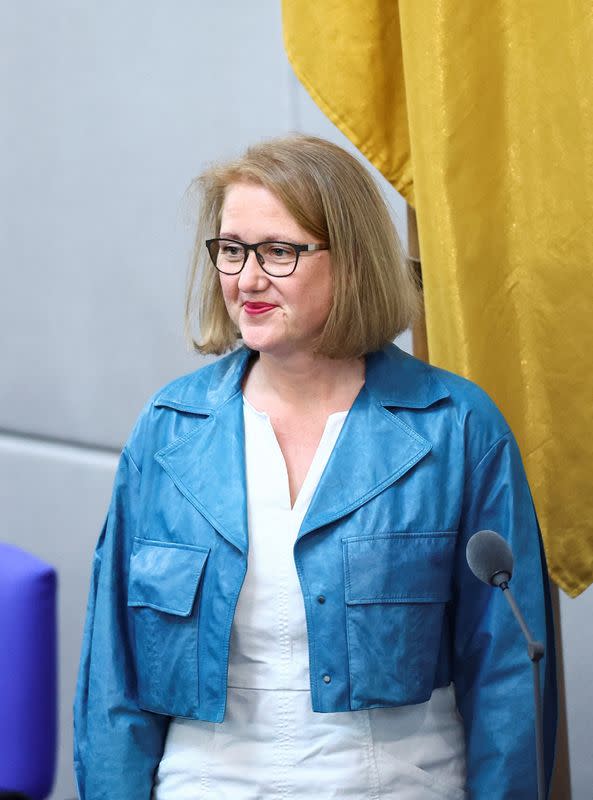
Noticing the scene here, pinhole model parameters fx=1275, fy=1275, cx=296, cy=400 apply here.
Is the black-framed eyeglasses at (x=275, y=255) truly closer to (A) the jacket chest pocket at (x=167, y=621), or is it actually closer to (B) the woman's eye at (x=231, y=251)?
(B) the woman's eye at (x=231, y=251)

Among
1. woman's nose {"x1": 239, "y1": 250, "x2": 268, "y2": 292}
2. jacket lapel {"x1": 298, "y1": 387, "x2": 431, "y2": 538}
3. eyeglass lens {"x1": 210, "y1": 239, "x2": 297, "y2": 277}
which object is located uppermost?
eyeglass lens {"x1": 210, "y1": 239, "x2": 297, "y2": 277}

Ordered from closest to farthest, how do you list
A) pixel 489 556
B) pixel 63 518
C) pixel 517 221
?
pixel 489 556
pixel 517 221
pixel 63 518

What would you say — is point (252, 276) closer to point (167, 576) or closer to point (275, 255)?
point (275, 255)

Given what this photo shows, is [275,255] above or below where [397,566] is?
above

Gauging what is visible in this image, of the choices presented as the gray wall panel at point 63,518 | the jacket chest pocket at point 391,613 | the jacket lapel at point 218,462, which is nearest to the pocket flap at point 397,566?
the jacket chest pocket at point 391,613

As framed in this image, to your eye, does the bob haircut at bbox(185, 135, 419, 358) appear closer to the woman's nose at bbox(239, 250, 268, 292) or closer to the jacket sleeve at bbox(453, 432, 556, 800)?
the woman's nose at bbox(239, 250, 268, 292)

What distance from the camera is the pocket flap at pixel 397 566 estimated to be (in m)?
1.44

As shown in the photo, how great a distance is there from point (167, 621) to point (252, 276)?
16.5 inches

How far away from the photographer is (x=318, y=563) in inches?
56.9

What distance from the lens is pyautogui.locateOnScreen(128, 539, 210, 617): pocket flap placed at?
1486 millimetres

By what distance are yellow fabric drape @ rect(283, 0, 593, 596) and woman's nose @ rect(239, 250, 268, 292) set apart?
1.25 ft

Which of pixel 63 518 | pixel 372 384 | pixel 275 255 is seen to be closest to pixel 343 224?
pixel 275 255

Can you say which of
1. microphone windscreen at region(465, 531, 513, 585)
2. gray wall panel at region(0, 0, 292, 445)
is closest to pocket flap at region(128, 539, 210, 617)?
microphone windscreen at region(465, 531, 513, 585)

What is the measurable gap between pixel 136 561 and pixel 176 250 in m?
0.99
